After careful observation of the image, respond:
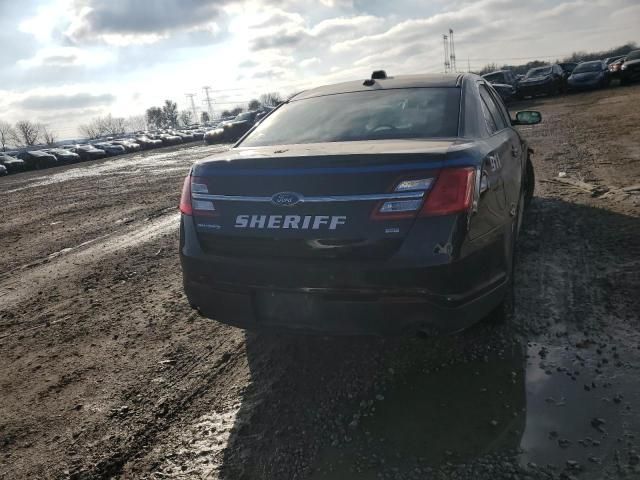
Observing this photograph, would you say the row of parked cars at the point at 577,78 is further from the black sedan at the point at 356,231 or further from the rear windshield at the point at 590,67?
the black sedan at the point at 356,231

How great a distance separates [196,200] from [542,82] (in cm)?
2856

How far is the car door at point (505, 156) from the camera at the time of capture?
2952 millimetres

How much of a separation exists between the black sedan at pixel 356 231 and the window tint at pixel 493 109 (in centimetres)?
85

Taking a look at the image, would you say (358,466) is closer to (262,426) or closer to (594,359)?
(262,426)

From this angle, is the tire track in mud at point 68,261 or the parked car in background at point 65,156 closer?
the tire track in mud at point 68,261

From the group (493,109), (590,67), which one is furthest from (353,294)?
(590,67)

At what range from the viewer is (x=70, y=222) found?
8656 mm

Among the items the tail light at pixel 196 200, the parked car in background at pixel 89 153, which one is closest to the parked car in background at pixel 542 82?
the tail light at pixel 196 200

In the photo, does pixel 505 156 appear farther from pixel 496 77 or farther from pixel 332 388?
pixel 496 77

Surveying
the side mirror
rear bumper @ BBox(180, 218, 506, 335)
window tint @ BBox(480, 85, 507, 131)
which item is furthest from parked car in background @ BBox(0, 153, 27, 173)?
rear bumper @ BBox(180, 218, 506, 335)

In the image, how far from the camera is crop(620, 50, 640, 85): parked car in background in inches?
1014

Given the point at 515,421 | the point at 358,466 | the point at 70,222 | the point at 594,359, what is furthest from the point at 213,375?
the point at 70,222

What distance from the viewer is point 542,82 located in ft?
88.0

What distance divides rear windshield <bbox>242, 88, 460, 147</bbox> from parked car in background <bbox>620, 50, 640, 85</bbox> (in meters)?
28.6
